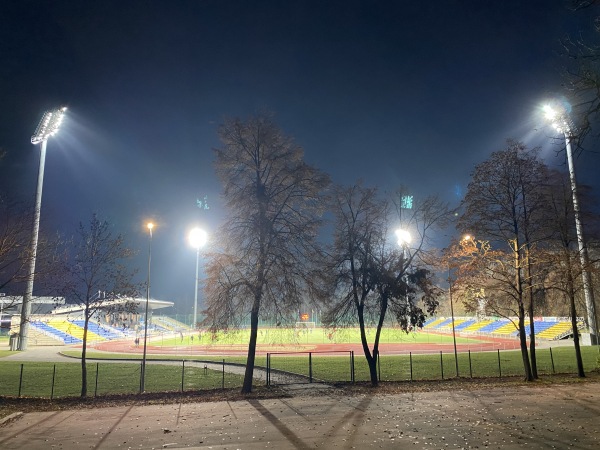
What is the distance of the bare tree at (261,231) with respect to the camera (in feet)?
58.3

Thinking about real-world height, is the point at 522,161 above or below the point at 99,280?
above

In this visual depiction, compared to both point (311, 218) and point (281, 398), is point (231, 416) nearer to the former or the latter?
point (281, 398)

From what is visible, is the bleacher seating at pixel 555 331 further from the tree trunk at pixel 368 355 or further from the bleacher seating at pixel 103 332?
the bleacher seating at pixel 103 332

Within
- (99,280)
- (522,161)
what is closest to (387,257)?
(522,161)

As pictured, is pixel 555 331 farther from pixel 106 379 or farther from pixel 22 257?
pixel 22 257

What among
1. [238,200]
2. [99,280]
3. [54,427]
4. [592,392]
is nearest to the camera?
[54,427]

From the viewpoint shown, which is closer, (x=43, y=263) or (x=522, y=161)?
(x=43, y=263)

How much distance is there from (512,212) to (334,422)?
15.0 meters

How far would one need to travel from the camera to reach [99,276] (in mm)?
17828

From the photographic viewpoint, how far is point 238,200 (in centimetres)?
1895

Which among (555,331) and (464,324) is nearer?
(555,331)

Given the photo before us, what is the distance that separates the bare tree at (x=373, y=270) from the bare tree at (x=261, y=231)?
6.59ft

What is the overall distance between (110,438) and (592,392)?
1744 centimetres

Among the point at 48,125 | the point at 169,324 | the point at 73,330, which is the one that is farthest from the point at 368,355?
the point at 169,324
